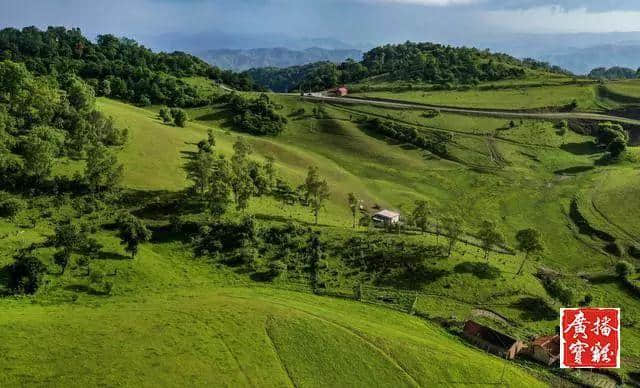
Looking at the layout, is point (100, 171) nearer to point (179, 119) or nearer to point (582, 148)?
point (179, 119)

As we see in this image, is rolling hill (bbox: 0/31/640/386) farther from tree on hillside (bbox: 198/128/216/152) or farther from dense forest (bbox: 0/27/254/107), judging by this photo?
dense forest (bbox: 0/27/254/107)

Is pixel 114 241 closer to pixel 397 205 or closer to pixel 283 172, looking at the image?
pixel 283 172

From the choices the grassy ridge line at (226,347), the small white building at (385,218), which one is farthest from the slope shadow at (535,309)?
the small white building at (385,218)

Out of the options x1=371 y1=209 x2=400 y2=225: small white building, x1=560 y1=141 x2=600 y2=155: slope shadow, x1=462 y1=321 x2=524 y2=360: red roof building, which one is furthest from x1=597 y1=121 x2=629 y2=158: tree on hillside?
x1=462 y1=321 x2=524 y2=360: red roof building

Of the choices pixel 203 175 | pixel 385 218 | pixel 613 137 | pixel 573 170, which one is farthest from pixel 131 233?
pixel 613 137

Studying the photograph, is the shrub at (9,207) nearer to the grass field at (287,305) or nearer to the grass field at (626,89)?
the grass field at (287,305)
